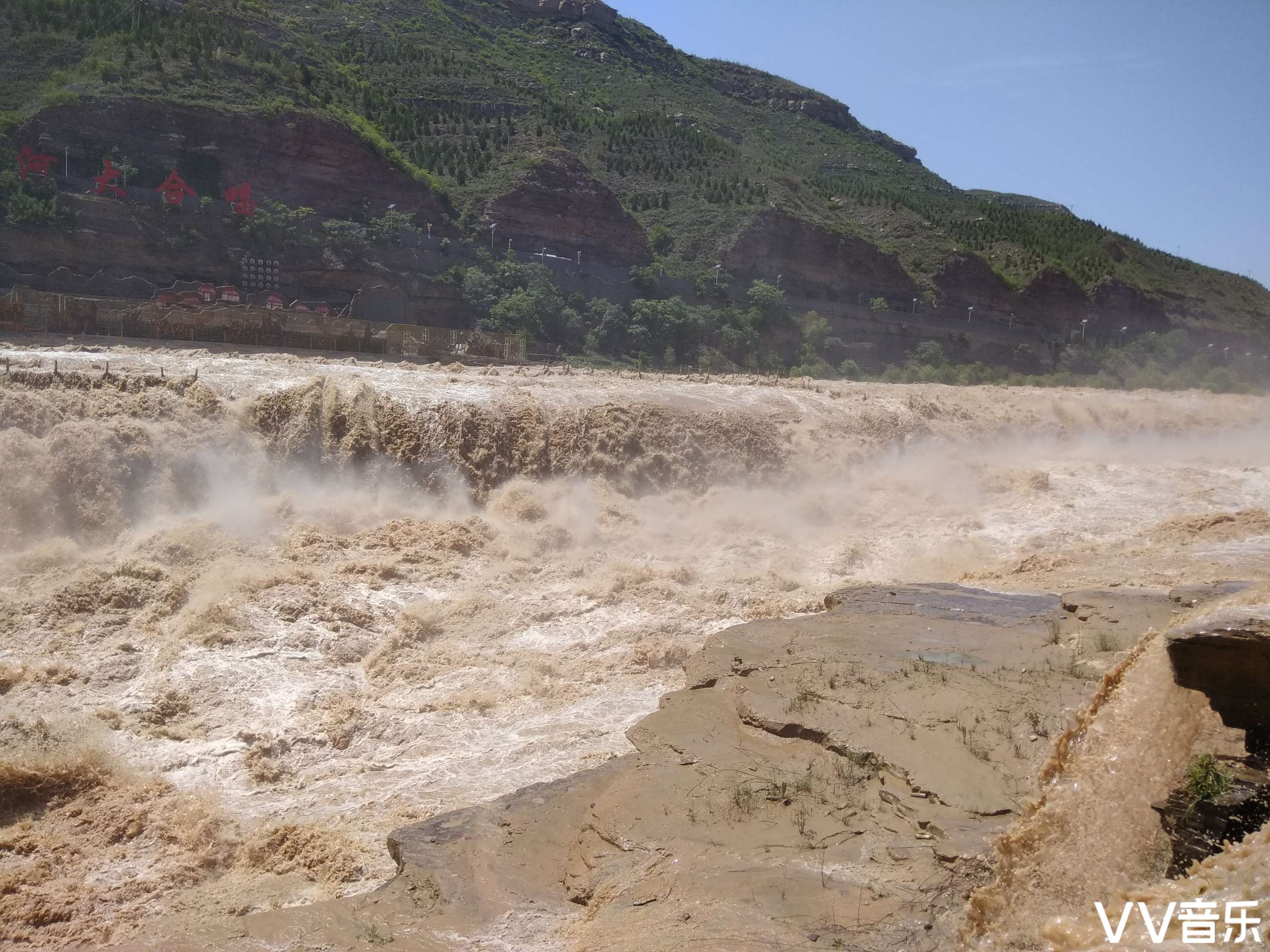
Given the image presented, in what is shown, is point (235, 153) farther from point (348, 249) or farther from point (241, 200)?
point (348, 249)

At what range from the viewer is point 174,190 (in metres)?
27.2

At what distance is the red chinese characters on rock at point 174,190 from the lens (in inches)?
1065

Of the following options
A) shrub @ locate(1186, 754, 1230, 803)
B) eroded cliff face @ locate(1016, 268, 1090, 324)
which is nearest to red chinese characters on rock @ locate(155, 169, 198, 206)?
shrub @ locate(1186, 754, 1230, 803)

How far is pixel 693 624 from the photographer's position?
10.1m

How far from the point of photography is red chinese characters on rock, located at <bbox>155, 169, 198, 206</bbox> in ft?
88.7

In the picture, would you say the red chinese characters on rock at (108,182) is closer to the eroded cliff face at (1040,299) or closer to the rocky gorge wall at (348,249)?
the rocky gorge wall at (348,249)

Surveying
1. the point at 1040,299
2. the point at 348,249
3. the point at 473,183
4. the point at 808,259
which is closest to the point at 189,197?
the point at 348,249

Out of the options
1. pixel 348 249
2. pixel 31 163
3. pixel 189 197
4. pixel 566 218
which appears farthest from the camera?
pixel 566 218

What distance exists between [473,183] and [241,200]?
10.7m

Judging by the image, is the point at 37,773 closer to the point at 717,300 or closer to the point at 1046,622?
the point at 1046,622

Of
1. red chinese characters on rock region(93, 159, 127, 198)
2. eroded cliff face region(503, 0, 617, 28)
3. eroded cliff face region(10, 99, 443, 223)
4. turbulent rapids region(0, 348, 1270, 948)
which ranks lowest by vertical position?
turbulent rapids region(0, 348, 1270, 948)

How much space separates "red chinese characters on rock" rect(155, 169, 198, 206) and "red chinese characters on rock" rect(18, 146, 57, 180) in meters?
2.67

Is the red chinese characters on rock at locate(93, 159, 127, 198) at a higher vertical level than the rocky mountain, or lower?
lower

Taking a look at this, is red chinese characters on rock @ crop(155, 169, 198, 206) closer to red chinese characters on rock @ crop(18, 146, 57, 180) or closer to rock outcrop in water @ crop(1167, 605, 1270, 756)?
red chinese characters on rock @ crop(18, 146, 57, 180)
